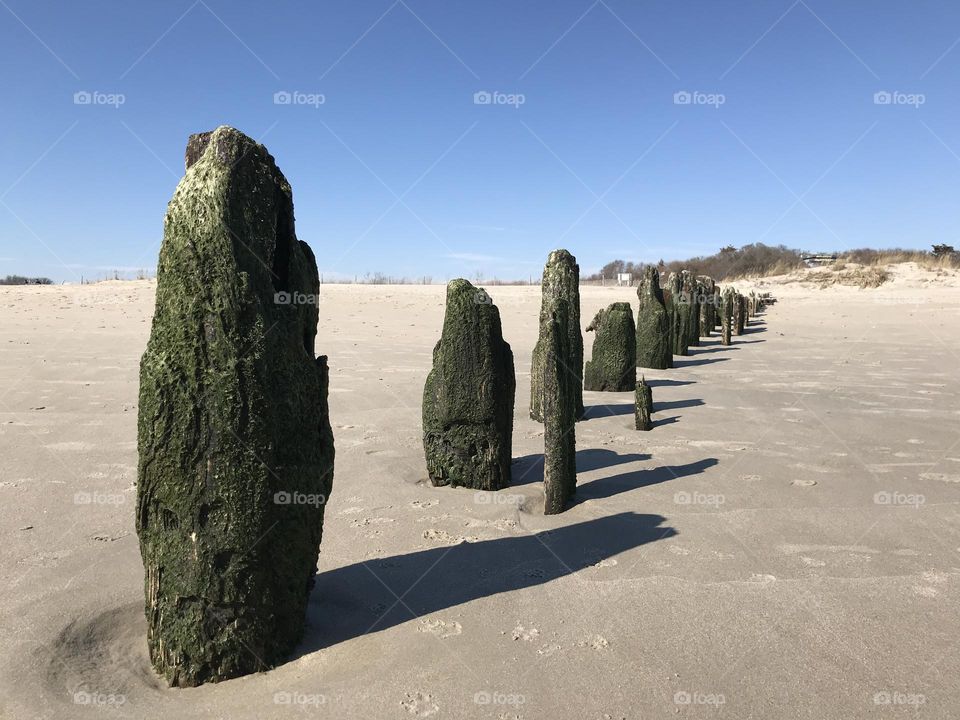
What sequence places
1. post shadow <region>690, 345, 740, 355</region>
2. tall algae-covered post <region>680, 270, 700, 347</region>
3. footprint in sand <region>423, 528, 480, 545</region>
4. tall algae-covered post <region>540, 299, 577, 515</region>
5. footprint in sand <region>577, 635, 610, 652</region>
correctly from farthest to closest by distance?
post shadow <region>690, 345, 740, 355</region> → tall algae-covered post <region>680, 270, 700, 347</region> → tall algae-covered post <region>540, 299, 577, 515</region> → footprint in sand <region>423, 528, 480, 545</region> → footprint in sand <region>577, 635, 610, 652</region>

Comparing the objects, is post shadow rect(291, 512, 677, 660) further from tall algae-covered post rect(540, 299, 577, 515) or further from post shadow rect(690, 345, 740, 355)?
post shadow rect(690, 345, 740, 355)

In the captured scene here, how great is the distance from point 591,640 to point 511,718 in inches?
34.8

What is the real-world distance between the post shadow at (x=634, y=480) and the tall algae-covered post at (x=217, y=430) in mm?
3616

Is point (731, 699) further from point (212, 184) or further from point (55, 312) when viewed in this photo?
point (55, 312)

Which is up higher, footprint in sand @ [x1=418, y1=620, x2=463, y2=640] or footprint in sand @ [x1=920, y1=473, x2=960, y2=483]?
footprint in sand @ [x1=418, y1=620, x2=463, y2=640]

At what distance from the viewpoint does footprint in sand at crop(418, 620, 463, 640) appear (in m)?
4.15

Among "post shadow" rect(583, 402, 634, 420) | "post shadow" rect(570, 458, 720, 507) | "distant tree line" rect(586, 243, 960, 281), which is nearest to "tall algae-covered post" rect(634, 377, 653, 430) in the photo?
"post shadow" rect(583, 402, 634, 420)

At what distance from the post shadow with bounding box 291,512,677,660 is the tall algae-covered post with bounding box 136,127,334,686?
57cm

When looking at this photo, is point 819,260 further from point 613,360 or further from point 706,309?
point 613,360

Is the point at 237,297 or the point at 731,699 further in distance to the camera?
the point at 237,297

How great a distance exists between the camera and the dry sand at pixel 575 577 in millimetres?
3592

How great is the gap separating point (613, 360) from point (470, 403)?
23.6 ft

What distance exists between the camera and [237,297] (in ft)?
12.4

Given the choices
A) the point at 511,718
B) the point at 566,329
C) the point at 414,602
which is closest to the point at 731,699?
the point at 511,718
